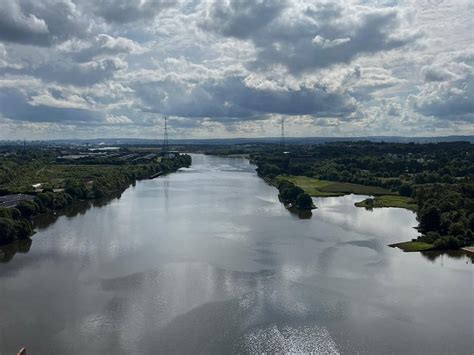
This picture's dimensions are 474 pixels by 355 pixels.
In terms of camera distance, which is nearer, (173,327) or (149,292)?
(173,327)

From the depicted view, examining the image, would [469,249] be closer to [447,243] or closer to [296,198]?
[447,243]

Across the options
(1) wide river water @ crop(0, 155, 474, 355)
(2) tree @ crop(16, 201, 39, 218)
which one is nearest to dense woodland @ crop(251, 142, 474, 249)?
(1) wide river water @ crop(0, 155, 474, 355)

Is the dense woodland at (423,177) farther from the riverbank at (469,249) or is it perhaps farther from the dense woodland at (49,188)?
the dense woodland at (49,188)

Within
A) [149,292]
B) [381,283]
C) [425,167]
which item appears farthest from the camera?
[425,167]

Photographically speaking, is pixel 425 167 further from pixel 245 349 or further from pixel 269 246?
pixel 245 349

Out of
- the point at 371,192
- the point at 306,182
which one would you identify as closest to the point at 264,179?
the point at 306,182

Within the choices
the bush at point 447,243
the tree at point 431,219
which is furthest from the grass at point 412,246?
the tree at point 431,219
